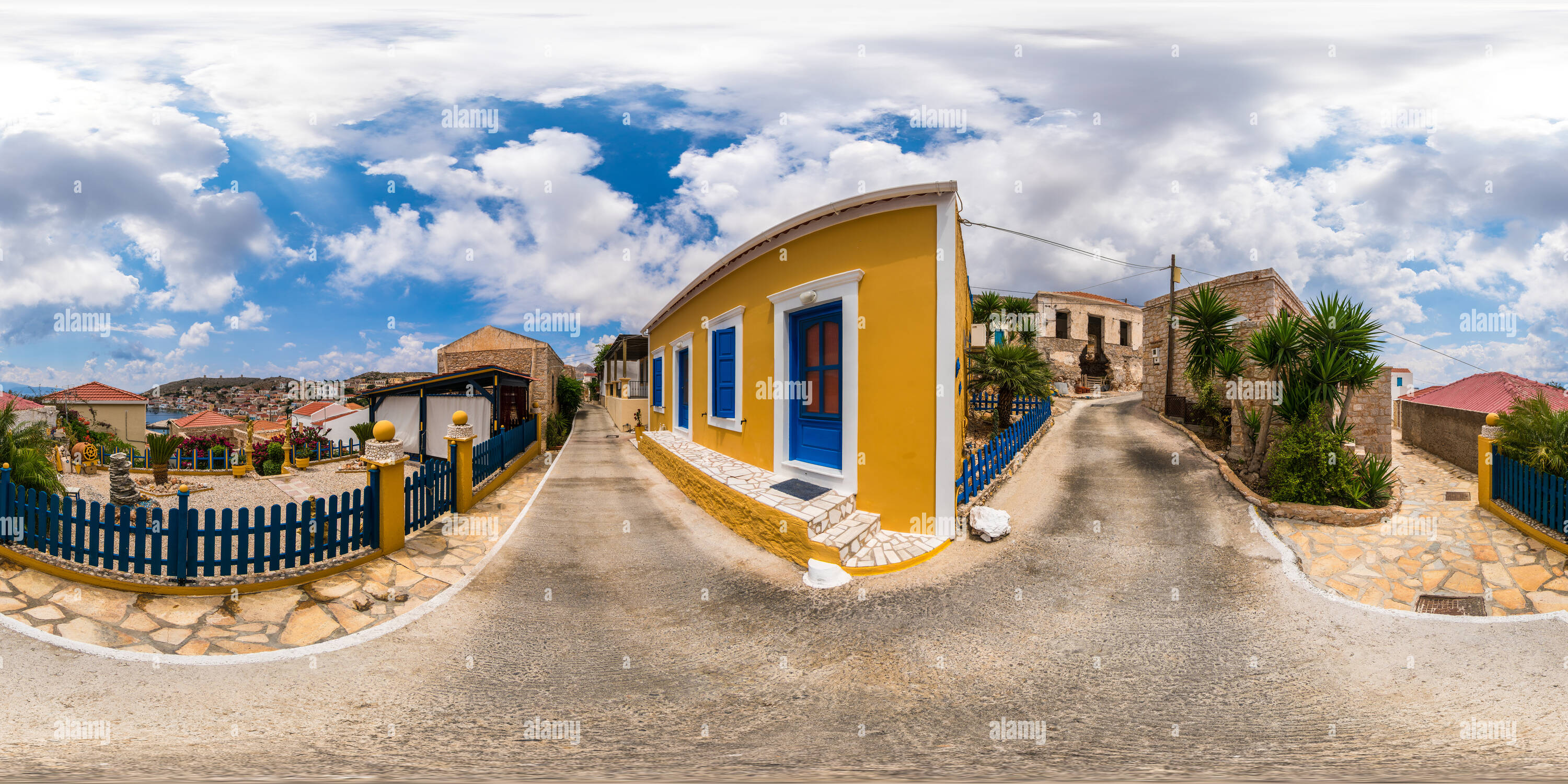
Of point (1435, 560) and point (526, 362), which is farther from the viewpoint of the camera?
point (526, 362)

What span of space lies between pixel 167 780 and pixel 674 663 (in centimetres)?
260

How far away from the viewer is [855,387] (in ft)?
20.0

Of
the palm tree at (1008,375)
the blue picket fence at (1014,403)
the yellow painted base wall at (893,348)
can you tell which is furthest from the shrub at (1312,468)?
the yellow painted base wall at (893,348)

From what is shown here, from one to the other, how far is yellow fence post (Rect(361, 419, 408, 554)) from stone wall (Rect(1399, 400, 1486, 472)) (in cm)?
1640

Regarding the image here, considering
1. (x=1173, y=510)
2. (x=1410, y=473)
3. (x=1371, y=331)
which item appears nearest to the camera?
(x=1173, y=510)

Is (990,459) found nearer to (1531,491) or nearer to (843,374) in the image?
(843,374)

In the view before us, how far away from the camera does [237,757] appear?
2760 millimetres

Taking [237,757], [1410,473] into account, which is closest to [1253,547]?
[1410,473]

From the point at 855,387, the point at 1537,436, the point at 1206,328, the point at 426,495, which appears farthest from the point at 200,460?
the point at 1537,436

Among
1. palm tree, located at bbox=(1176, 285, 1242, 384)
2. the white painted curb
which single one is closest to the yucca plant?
palm tree, located at bbox=(1176, 285, 1242, 384)

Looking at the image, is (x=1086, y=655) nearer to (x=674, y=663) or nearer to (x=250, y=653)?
(x=674, y=663)

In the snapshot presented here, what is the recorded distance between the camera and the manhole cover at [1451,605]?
440cm

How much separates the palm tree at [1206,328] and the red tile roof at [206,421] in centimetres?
2434

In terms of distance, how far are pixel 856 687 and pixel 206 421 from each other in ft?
67.4
